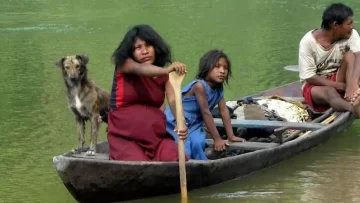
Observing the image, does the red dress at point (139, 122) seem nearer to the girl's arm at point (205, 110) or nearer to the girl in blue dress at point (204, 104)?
the girl in blue dress at point (204, 104)

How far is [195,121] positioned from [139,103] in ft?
2.67

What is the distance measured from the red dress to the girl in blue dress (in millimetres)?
498

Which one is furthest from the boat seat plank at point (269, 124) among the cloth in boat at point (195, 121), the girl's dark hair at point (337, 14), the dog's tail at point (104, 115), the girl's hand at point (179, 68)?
the girl's hand at point (179, 68)

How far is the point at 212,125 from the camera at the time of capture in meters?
5.78

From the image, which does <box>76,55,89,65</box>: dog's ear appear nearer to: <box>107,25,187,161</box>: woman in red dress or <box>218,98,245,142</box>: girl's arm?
<box>107,25,187,161</box>: woman in red dress

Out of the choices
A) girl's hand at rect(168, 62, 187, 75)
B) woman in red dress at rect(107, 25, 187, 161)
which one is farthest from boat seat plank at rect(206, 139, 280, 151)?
girl's hand at rect(168, 62, 187, 75)

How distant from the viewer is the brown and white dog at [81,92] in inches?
204

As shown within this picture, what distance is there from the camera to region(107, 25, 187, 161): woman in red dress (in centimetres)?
511

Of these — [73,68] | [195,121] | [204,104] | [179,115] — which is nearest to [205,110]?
[204,104]

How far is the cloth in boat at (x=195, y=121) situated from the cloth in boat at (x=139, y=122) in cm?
48

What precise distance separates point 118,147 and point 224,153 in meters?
1.14

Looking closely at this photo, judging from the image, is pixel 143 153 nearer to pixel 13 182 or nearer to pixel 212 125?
pixel 212 125

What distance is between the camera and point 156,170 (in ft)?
16.2

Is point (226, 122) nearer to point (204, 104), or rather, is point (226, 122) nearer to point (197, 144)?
point (204, 104)
